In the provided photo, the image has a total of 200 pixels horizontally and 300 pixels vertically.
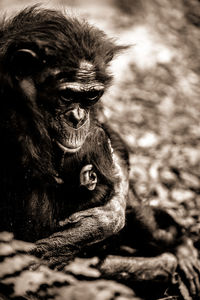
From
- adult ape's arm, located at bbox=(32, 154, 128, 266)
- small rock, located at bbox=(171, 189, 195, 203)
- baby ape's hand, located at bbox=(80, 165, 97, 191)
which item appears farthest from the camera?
small rock, located at bbox=(171, 189, 195, 203)

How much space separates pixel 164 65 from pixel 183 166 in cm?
165

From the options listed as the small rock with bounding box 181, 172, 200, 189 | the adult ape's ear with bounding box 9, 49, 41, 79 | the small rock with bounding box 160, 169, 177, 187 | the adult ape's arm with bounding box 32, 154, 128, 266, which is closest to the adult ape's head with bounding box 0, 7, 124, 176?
the adult ape's ear with bounding box 9, 49, 41, 79

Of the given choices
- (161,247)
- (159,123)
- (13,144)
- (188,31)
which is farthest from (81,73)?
(188,31)

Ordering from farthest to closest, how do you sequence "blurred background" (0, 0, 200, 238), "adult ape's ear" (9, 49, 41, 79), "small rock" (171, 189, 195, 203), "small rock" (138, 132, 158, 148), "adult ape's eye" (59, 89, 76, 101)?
"small rock" (138, 132, 158, 148) → "blurred background" (0, 0, 200, 238) → "small rock" (171, 189, 195, 203) → "adult ape's eye" (59, 89, 76, 101) → "adult ape's ear" (9, 49, 41, 79)

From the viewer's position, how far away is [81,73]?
2377mm

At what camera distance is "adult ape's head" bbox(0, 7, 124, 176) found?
7.33 feet

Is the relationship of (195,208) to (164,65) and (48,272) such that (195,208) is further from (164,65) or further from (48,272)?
(164,65)

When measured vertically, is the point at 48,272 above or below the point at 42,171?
below

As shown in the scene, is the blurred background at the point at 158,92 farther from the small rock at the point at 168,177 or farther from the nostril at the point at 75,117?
the nostril at the point at 75,117

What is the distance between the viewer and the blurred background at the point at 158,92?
3584 millimetres

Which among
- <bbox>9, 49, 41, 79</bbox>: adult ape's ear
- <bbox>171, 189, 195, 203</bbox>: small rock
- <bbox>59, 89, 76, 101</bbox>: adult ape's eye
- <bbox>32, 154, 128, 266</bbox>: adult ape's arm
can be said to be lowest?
<bbox>32, 154, 128, 266</bbox>: adult ape's arm

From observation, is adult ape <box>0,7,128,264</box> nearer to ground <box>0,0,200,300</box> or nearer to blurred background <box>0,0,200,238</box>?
blurred background <box>0,0,200,238</box>

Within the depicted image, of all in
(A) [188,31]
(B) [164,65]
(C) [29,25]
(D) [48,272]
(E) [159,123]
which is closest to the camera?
(D) [48,272]

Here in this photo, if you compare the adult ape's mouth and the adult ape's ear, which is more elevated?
the adult ape's ear
